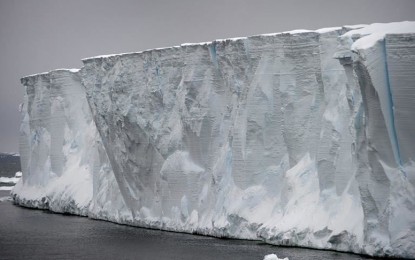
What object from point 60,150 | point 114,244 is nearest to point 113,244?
point 114,244

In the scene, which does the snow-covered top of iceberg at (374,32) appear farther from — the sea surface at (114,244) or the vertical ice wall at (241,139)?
the sea surface at (114,244)

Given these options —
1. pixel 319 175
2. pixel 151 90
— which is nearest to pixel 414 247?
pixel 319 175

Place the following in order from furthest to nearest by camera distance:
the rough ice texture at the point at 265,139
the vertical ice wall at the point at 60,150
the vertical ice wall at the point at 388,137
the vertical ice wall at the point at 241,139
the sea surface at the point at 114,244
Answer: the vertical ice wall at the point at 60,150 < the vertical ice wall at the point at 241,139 < the sea surface at the point at 114,244 < the rough ice texture at the point at 265,139 < the vertical ice wall at the point at 388,137

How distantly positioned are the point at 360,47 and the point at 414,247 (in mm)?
3447

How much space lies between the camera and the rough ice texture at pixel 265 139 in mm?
15531

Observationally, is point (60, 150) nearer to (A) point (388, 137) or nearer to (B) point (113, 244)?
(B) point (113, 244)

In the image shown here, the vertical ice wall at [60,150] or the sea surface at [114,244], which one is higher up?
the vertical ice wall at [60,150]

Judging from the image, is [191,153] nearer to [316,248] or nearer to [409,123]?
[316,248]

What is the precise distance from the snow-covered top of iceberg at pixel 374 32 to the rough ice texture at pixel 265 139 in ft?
0.16

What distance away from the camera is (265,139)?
758 inches

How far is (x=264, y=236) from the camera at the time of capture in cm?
1859

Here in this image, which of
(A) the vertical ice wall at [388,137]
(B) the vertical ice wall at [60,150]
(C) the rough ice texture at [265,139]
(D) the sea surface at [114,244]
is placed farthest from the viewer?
(B) the vertical ice wall at [60,150]

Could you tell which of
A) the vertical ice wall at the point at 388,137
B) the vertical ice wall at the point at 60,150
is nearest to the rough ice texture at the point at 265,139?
the vertical ice wall at the point at 388,137

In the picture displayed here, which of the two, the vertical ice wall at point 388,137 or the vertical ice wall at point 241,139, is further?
the vertical ice wall at point 241,139
